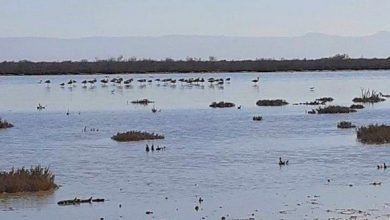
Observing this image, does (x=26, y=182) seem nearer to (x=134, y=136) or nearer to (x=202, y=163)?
(x=202, y=163)

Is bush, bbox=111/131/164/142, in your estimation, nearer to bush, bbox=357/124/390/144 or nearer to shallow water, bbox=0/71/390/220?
shallow water, bbox=0/71/390/220

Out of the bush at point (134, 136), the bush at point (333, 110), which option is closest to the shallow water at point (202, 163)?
the bush at point (134, 136)

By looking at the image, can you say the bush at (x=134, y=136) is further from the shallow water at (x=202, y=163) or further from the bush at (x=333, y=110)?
the bush at (x=333, y=110)

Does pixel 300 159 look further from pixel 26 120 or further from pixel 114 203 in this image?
pixel 26 120

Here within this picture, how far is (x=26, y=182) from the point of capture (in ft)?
49.9

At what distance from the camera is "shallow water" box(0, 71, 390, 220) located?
13.4 meters

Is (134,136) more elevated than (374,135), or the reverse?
(374,135)

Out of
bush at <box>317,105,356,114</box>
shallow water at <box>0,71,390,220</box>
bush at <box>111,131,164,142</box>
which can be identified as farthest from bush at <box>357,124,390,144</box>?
bush at <box>317,105,356,114</box>

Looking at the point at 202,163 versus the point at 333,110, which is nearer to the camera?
the point at 202,163

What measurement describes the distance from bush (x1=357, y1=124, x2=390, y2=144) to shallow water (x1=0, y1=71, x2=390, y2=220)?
0.38m

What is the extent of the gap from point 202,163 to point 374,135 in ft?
19.9

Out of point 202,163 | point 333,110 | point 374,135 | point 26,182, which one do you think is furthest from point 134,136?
point 333,110

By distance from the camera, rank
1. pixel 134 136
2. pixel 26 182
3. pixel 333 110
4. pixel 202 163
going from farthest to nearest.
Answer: pixel 333 110
pixel 134 136
pixel 202 163
pixel 26 182

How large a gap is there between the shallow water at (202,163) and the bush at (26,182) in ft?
1.25
